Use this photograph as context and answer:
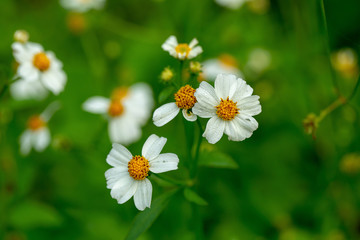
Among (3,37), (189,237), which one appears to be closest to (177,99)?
(189,237)

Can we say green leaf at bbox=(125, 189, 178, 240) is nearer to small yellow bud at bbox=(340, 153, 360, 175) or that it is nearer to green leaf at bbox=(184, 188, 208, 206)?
green leaf at bbox=(184, 188, 208, 206)

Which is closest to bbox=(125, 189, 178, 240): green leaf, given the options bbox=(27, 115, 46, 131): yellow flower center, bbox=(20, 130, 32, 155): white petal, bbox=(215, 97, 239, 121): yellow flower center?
bbox=(215, 97, 239, 121): yellow flower center

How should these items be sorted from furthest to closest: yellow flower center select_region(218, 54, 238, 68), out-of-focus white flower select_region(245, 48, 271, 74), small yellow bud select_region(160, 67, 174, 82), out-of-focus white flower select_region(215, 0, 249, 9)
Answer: out-of-focus white flower select_region(245, 48, 271, 74) → out-of-focus white flower select_region(215, 0, 249, 9) → yellow flower center select_region(218, 54, 238, 68) → small yellow bud select_region(160, 67, 174, 82)

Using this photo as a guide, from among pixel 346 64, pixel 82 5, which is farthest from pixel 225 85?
pixel 82 5

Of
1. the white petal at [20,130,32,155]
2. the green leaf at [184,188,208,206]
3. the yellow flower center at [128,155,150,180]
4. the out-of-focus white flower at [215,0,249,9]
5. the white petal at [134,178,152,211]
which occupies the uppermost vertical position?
the out-of-focus white flower at [215,0,249,9]

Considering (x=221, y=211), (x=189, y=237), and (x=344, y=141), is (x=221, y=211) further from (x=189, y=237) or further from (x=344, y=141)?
(x=344, y=141)

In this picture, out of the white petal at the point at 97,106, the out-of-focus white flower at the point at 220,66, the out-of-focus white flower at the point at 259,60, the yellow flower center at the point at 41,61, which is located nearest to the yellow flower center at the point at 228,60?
the out-of-focus white flower at the point at 220,66
